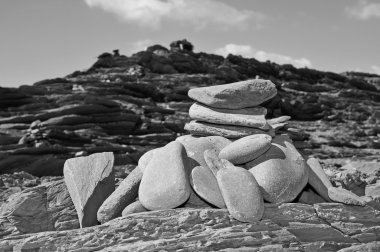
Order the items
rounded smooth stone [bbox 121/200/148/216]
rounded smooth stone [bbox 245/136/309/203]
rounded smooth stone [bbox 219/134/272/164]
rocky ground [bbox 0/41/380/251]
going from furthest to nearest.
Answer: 1. rounded smooth stone [bbox 219/134/272/164]
2. rounded smooth stone [bbox 245/136/309/203]
3. rounded smooth stone [bbox 121/200/148/216]
4. rocky ground [bbox 0/41/380/251]

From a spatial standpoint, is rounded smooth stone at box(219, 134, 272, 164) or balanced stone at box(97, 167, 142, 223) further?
rounded smooth stone at box(219, 134, 272, 164)

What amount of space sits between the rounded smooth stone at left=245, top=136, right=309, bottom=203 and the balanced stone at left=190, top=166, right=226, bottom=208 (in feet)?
2.33

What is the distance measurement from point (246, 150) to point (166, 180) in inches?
59.4

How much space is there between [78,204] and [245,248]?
322 centimetres

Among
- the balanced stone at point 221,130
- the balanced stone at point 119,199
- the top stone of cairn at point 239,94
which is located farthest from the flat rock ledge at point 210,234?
the top stone of cairn at point 239,94

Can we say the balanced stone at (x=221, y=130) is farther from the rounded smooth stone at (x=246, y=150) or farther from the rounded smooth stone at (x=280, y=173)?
the rounded smooth stone at (x=246, y=150)

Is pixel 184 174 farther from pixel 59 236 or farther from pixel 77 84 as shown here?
pixel 77 84

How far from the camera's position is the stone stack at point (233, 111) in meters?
8.95

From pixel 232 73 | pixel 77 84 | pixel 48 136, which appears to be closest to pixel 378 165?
pixel 48 136

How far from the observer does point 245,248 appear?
6.53 metres

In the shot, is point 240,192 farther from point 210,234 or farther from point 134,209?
point 134,209

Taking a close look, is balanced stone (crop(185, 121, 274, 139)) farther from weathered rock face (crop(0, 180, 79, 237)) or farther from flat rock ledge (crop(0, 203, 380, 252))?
weathered rock face (crop(0, 180, 79, 237))

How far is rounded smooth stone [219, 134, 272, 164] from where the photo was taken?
8.05 m

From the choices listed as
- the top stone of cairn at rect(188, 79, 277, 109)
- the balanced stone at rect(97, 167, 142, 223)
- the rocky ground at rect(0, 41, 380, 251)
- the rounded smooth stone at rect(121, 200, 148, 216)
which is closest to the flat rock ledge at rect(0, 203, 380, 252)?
the rocky ground at rect(0, 41, 380, 251)
